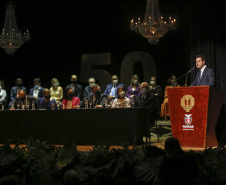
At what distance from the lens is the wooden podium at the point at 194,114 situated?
4477 millimetres

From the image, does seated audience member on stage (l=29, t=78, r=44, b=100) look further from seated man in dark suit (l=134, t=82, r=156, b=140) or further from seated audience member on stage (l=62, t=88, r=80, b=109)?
seated man in dark suit (l=134, t=82, r=156, b=140)

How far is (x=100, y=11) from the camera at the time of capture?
33.2 ft

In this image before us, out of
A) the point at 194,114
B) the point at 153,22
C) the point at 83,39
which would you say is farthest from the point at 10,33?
the point at 194,114

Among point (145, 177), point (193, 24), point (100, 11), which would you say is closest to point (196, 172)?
point (145, 177)

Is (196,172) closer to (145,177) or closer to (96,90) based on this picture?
(145,177)

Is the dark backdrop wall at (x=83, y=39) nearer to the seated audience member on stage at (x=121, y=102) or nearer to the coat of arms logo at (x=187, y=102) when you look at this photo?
the seated audience member on stage at (x=121, y=102)

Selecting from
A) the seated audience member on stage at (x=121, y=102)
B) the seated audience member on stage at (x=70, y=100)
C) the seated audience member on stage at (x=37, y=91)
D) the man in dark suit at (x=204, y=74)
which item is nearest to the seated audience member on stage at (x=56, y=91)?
the seated audience member on stage at (x=37, y=91)

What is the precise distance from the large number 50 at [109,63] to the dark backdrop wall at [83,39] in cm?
14

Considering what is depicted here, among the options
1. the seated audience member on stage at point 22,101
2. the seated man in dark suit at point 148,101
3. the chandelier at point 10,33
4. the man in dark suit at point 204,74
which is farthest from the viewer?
the chandelier at point 10,33

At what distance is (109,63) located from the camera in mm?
10164

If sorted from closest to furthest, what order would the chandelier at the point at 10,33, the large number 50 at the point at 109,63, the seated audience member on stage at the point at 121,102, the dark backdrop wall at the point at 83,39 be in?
the seated audience member on stage at the point at 121,102 < the chandelier at the point at 10,33 < the dark backdrop wall at the point at 83,39 < the large number 50 at the point at 109,63

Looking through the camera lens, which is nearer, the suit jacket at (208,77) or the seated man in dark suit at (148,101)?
the suit jacket at (208,77)

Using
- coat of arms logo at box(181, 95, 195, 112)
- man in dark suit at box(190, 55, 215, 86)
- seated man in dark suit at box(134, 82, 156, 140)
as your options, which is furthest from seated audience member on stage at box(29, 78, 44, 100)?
coat of arms logo at box(181, 95, 195, 112)

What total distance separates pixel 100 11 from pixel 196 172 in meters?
8.62
